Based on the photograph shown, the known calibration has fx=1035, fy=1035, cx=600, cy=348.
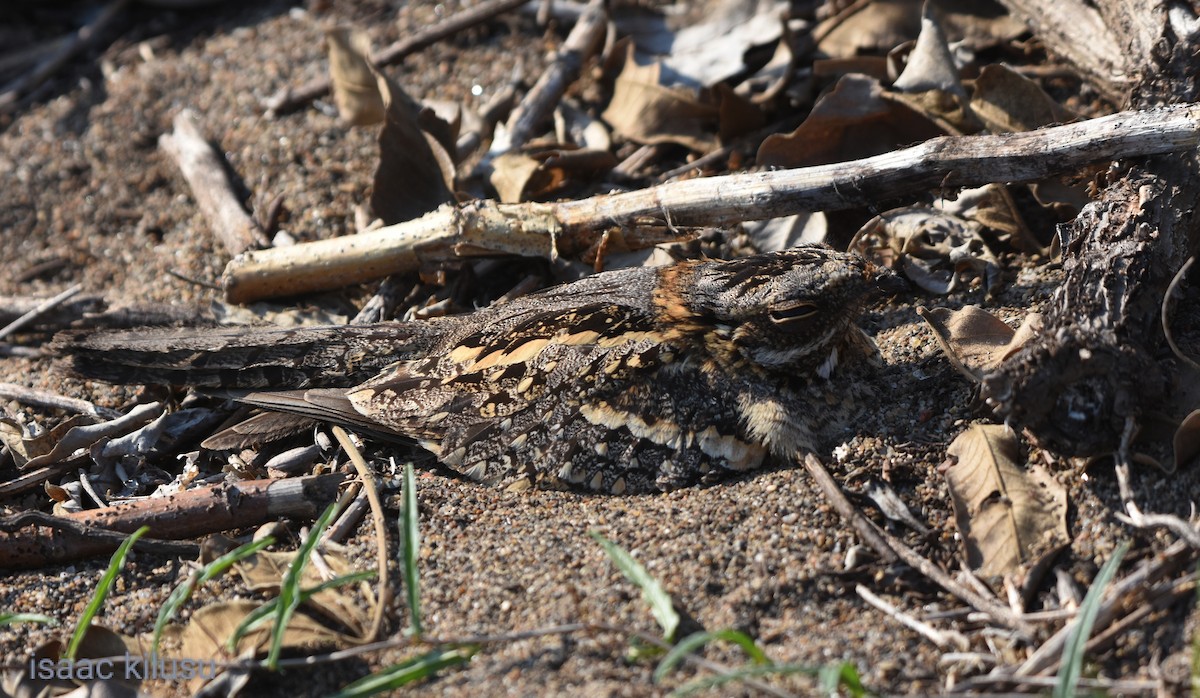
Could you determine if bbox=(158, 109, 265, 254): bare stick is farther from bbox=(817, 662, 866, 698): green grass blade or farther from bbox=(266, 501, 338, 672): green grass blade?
bbox=(817, 662, 866, 698): green grass blade

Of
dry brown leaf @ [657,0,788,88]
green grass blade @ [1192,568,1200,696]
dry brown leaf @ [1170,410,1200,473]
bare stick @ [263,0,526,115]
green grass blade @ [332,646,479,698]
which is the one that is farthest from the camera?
bare stick @ [263,0,526,115]

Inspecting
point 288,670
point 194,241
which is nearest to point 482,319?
point 288,670

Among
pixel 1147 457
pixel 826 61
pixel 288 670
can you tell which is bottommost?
pixel 1147 457

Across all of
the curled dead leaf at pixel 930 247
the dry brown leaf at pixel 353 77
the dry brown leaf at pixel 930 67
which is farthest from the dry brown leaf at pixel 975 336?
the dry brown leaf at pixel 353 77

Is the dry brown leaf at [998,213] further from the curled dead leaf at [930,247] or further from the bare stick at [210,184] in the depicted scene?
the bare stick at [210,184]

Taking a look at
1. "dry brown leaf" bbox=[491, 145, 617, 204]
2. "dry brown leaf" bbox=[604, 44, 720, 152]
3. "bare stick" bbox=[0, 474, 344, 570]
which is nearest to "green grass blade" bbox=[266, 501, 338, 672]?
"bare stick" bbox=[0, 474, 344, 570]

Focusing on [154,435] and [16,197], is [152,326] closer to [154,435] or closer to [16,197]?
[154,435]
